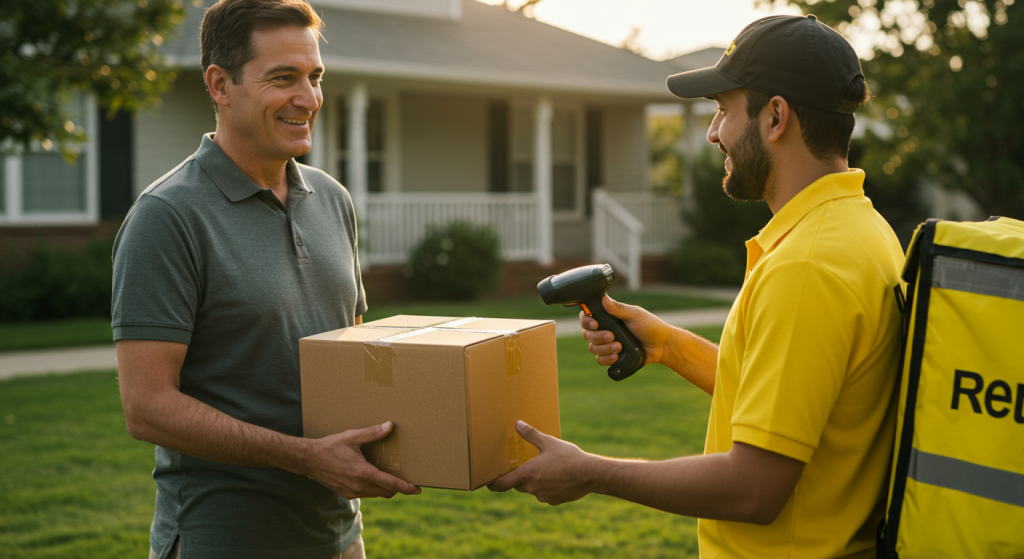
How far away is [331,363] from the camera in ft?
6.84

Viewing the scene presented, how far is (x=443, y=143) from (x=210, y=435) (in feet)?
44.6

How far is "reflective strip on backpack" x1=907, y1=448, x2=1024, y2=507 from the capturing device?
157 cm

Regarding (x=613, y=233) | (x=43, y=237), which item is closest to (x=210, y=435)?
(x=43, y=237)

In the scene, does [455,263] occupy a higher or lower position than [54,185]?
lower

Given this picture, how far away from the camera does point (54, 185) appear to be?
12.3 metres

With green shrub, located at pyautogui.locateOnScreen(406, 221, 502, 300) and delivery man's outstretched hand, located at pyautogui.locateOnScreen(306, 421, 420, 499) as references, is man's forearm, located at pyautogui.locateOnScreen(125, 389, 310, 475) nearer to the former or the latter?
delivery man's outstretched hand, located at pyautogui.locateOnScreen(306, 421, 420, 499)

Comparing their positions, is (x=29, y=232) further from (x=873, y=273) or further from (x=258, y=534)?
(x=873, y=273)

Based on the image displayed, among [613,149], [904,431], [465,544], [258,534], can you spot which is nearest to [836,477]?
[904,431]

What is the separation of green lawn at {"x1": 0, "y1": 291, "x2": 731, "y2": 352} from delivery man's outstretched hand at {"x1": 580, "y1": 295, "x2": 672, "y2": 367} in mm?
7673

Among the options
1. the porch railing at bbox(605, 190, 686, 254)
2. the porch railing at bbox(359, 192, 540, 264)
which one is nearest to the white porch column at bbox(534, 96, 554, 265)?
the porch railing at bbox(359, 192, 540, 264)

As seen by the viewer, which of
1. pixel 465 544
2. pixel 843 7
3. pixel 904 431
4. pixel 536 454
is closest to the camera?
pixel 904 431

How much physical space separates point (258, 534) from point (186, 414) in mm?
377

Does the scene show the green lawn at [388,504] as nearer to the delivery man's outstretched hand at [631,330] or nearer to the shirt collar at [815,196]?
the delivery man's outstretched hand at [631,330]

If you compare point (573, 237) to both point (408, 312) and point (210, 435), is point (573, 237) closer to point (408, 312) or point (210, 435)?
point (408, 312)
